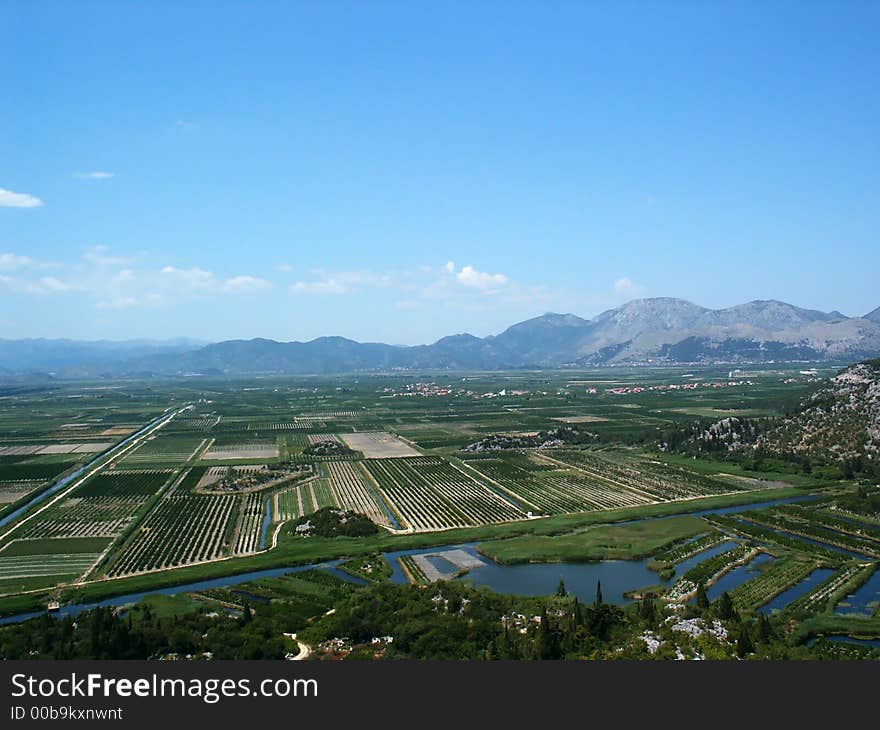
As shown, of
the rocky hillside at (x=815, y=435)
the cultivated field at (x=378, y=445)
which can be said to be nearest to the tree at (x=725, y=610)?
the rocky hillside at (x=815, y=435)

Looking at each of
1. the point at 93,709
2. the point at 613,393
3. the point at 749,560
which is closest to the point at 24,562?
the point at 93,709

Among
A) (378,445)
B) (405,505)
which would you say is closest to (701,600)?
(405,505)

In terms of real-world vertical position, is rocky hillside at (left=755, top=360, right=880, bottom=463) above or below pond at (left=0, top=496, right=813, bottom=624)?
above

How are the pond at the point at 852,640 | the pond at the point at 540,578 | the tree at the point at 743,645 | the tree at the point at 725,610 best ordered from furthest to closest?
the pond at the point at 540,578
the tree at the point at 725,610
the pond at the point at 852,640
the tree at the point at 743,645

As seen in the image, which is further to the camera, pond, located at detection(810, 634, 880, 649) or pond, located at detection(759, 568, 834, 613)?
pond, located at detection(759, 568, 834, 613)

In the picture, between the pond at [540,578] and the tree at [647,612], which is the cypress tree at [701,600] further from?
the pond at [540,578]

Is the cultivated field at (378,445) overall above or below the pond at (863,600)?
above

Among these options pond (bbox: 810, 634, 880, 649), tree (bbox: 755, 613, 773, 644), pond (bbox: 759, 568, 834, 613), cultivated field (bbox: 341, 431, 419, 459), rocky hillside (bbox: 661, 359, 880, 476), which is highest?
rocky hillside (bbox: 661, 359, 880, 476)

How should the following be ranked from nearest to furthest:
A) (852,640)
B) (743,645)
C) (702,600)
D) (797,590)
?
(743,645)
(852,640)
(702,600)
(797,590)

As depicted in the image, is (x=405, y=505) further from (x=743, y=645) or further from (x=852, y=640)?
(x=852, y=640)

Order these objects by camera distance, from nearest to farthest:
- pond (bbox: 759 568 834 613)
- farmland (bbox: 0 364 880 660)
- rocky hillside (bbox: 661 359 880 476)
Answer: pond (bbox: 759 568 834 613) < farmland (bbox: 0 364 880 660) < rocky hillside (bbox: 661 359 880 476)

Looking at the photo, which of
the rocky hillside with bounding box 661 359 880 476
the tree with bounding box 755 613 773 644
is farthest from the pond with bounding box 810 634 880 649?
the rocky hillside with bounding box 661 359 880 476

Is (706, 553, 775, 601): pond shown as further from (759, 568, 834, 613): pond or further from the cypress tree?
the cypress tree
